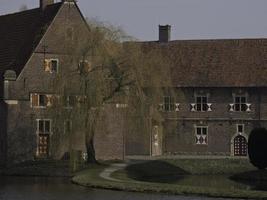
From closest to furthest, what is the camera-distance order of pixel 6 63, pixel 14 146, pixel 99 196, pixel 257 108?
1. pixel 99 196
2. pixel 14 146
3. pixel 6 63
4. pixel 257 108

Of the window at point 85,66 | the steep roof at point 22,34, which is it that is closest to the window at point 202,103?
the steep roof at point 22,34

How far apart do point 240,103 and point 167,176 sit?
657 inches

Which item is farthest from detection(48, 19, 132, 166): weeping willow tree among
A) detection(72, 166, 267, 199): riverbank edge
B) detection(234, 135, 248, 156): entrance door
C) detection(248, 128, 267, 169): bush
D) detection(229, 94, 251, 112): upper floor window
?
detection(234, 135, 248, 156): entrance door

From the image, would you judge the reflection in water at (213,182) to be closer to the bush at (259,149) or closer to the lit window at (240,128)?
the bush at (259,149)

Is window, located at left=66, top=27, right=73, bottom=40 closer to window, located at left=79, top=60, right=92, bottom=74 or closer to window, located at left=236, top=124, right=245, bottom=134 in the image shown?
window, located at left=79, top=60, right=92, bottom=74

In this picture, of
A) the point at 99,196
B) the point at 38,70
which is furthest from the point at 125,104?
the point at 99,196

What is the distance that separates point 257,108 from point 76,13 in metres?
17.3

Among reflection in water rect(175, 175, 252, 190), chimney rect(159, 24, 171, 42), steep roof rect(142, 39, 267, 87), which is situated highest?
chimney rect(159, 24, 171, 42)

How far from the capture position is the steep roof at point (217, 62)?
5303cm

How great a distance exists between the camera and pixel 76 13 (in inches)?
1711

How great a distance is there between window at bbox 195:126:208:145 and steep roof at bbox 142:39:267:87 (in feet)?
11.1

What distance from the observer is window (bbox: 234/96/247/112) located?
53.0m

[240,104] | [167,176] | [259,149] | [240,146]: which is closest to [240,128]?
[240,146]

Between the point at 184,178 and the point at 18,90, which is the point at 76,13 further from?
the point at 184,178
